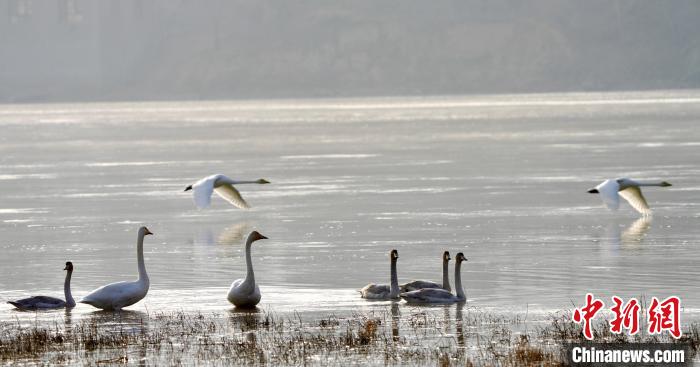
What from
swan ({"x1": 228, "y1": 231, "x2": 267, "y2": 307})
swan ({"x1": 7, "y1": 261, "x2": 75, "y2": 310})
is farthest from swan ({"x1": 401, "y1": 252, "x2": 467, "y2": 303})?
swan ({"x1": 7, "y1": 261, "x2": 75, "y2": 310})

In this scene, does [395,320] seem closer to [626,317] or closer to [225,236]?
[626,317]

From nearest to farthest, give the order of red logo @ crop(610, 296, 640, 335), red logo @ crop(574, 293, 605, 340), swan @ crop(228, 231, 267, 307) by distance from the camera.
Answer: red logo @ crop(574, 293, 605, 340), red logo @ crop(610, 296, 640, 335), swan @ crop(228, 231, 267, 307)

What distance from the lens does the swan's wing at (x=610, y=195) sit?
2709 cm

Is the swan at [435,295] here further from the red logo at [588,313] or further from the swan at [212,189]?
the swan at [212,189]

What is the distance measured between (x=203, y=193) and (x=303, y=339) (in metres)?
13.6

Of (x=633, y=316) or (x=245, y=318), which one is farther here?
(x=245, y=318)

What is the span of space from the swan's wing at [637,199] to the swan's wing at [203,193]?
7.38m

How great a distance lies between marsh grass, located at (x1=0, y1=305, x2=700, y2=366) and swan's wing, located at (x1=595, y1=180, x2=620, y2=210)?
36.3ft

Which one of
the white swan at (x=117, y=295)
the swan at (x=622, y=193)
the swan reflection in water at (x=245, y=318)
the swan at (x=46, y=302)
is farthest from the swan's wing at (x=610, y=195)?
the swan at (x=46, y=302)

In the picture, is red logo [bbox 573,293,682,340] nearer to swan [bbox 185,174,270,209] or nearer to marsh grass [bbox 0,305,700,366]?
marsh grass [bbox 0,305,700,366]

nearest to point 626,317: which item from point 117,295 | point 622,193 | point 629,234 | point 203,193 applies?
point 117,295

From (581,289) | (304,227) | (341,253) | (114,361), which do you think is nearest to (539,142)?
(304,227)

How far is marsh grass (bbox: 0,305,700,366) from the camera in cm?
1370

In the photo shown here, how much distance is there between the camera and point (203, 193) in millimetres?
27984
